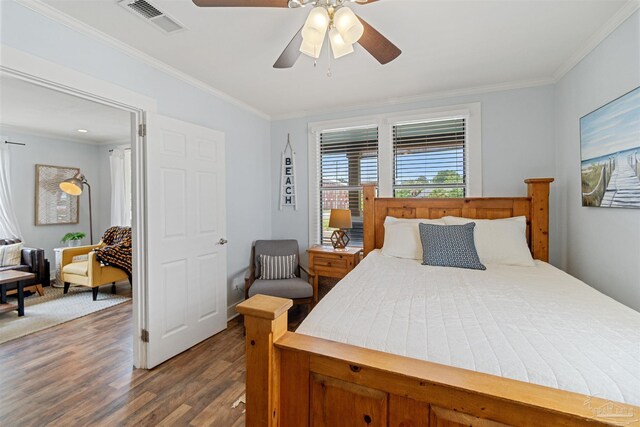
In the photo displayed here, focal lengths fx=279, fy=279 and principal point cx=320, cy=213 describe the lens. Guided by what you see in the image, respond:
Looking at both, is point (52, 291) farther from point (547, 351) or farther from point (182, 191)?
point (547, 351)

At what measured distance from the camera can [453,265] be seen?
207cm

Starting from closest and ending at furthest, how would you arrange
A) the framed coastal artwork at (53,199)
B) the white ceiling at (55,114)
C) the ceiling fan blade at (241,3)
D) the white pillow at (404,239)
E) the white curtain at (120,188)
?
the ceiling fan blade at (241,3) → the white pillow at (404,239) → the white ceiling at (55,114) → the framed coastal artwork at (53,199) → the white curtain at (120,188)

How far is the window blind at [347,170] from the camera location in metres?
3.34

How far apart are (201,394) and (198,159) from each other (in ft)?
6.18

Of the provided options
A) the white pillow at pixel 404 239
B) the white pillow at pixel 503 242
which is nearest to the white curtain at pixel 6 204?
the white pillow at pixel 404 239

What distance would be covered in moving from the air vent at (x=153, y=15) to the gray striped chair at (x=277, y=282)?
2.21 m

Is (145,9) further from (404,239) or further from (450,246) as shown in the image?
(450,246)

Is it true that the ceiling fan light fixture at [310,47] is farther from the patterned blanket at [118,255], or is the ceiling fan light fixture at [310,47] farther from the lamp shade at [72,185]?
the lamp shade at [72,185]

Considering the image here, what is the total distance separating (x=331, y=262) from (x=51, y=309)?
3.40 metres

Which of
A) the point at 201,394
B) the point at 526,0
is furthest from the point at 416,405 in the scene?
the point at 526,0

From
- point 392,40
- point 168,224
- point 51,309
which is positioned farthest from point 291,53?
point 51,309

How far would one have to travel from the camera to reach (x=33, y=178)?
457 centimetres

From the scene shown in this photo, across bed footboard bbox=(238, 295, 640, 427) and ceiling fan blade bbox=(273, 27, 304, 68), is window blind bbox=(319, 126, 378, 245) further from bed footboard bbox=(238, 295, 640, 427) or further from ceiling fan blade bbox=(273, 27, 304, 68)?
bed footboard bbox=(238, 295, 640, 427)

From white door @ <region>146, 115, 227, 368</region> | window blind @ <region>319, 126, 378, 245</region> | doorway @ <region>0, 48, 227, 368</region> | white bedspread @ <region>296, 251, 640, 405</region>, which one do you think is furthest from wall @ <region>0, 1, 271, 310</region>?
white bedspread @ <region>296, 251, 640, 405</region>
